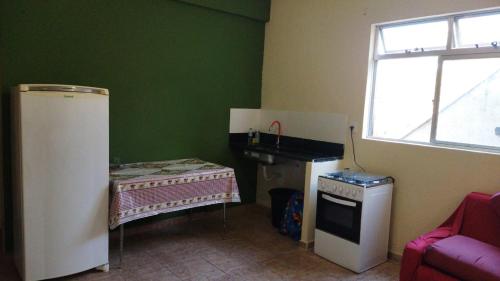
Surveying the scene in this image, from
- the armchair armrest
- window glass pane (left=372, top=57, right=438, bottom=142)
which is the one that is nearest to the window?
window glass pane (left=372, top=57, right=438, bottom=142)

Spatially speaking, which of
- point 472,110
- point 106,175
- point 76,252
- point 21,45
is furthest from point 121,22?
point 472,110

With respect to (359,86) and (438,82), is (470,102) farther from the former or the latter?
(359,86)

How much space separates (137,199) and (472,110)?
285 cm

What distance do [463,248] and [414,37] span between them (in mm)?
1919

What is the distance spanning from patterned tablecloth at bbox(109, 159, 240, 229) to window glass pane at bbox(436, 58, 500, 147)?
6.63 ft

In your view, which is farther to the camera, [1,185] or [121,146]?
[121,146]

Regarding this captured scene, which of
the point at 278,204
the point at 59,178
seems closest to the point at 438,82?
the point at 278,204

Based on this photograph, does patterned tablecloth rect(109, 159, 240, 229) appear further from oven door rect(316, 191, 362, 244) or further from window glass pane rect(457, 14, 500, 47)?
window glass pane rect(457, 14, 500, 47)

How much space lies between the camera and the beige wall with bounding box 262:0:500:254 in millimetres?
2982

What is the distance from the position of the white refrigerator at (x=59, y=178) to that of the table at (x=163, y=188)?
0.43 feet

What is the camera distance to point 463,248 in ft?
8.00

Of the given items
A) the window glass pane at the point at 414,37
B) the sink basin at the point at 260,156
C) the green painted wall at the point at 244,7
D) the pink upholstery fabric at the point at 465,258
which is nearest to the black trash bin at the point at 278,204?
the sink basin at the point at 260,156

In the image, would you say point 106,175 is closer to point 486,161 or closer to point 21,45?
point 21,45

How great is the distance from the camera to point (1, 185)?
10.4 feet
